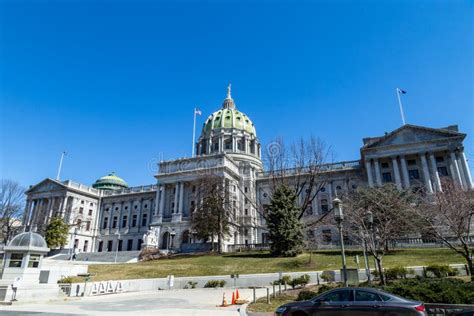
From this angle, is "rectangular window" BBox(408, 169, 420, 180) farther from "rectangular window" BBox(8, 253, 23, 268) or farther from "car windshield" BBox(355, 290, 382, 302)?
"rectangular window" BBox(8, 253, 23, 268)

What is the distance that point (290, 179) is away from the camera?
55.8 metres

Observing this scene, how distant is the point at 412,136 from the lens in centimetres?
5322

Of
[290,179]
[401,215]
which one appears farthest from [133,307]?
[290,179]

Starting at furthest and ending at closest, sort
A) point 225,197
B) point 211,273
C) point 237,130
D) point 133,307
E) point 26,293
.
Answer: point 237,130
point 225,197
point 211,273
point 26,293
point 133,307

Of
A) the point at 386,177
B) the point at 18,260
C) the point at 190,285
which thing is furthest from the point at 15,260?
the point at 386,177

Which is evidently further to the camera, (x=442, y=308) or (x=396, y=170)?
(x=396, y=170)

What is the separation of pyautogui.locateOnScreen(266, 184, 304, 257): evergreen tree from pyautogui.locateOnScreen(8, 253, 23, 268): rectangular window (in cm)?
2406

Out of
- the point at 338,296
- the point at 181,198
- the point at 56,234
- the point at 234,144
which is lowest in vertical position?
the point at 338,296

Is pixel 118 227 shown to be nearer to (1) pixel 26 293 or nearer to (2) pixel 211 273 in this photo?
(2) pixel 211 273

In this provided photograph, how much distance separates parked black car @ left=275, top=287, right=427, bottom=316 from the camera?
27.9ft

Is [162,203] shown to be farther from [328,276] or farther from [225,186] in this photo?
[328,276]

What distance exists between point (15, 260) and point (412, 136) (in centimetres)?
5703

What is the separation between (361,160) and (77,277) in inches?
2047

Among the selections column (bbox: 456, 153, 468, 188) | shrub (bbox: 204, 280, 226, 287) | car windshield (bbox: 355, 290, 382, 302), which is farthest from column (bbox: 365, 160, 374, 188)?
car windshield (bbox: 355, 290, 382, 302)
